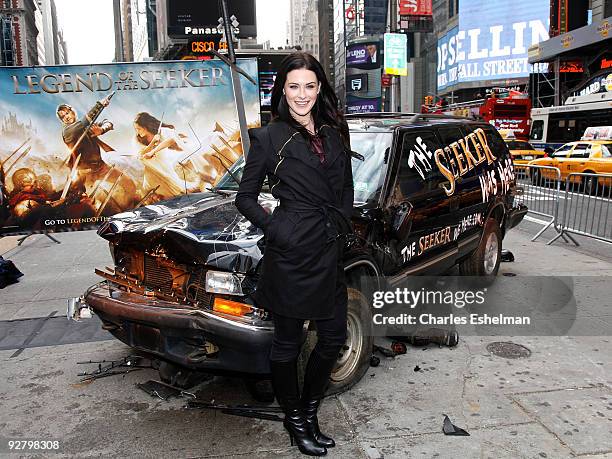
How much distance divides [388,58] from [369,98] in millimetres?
59240

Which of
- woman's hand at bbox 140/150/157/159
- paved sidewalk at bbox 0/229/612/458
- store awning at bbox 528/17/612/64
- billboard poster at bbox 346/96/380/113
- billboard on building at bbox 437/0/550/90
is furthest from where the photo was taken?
billboard poster at bbox 346/96/380/113

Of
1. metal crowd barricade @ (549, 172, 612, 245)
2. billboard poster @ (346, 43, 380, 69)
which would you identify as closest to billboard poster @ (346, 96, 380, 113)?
billboard poster @ (346, 43, 380, 69)

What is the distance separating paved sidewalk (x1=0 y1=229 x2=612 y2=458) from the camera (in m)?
3.20

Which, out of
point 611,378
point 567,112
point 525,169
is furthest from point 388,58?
point 611,378

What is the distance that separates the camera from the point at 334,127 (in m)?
3.07

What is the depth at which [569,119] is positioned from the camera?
26.0m

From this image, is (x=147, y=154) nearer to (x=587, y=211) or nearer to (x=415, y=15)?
(x=587, y=211)

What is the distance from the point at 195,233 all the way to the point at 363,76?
387ft

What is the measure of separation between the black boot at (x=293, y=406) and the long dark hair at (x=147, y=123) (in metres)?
5.44

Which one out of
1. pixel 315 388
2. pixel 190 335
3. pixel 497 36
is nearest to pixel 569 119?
pixel 315 388

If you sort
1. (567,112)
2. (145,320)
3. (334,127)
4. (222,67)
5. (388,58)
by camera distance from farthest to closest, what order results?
(388,58) < (567,112) < (222,67) < (145,320) < (334,127)

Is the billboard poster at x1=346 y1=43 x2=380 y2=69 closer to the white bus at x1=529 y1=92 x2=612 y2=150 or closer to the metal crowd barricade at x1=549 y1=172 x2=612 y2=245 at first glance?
the white bus at x1=529 y1=92 x2=612 y2=150

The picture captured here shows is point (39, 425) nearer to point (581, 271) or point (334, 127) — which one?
point (334, 127)

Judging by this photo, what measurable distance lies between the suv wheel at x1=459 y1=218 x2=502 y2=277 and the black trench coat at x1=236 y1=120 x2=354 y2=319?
147 inches
